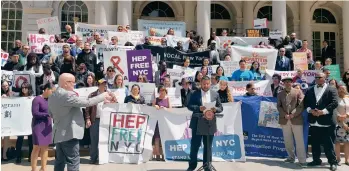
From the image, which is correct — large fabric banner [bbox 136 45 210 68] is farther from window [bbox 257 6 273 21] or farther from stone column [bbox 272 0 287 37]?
Result: window [bbox 257 6 273 21]

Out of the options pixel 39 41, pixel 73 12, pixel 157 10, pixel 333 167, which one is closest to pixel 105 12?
pixel 73 12

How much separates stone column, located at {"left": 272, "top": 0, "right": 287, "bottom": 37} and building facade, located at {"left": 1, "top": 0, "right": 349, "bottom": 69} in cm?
239

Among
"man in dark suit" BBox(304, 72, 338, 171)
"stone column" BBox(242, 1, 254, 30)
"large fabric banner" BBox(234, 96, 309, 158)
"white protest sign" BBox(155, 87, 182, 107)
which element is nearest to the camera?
"man in dark suit" BBox(304, 72, 338, 171)

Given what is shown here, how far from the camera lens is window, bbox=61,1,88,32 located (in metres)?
24.2

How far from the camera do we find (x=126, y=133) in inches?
348

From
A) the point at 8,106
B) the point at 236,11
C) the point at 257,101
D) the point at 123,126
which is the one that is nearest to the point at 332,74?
the point at 257,101

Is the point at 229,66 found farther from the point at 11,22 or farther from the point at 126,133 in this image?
the point at 11,22

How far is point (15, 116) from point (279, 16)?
49.7ft

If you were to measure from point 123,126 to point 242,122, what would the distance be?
2.80 meters

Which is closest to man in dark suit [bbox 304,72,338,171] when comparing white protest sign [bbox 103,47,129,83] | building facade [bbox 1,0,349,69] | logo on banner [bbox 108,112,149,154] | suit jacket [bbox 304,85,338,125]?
suit jacket [bbox 304,85,338,125]

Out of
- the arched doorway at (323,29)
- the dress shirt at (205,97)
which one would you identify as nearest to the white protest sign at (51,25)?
the dress shirt at (205,97)

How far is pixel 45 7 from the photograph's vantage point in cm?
2377

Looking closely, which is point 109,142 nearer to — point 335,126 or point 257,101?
point 257,101

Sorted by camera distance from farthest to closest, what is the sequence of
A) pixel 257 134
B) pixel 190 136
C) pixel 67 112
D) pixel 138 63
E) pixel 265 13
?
pixel 265 13, pixel 138 63, pixel 257 134, pixel 190 136, pixel 67 112
